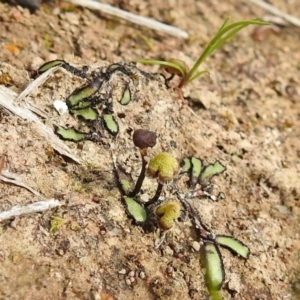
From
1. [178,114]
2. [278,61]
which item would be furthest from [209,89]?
[278,61]

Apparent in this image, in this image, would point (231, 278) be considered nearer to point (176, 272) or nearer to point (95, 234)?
point (176, 272)

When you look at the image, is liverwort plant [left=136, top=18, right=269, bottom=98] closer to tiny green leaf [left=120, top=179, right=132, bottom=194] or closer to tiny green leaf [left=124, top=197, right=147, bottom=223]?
tiny green leaf [left=120, top=179, right=132, bottom=194]

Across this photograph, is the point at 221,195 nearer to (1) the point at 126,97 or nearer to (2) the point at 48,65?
(1) the point at 126,97

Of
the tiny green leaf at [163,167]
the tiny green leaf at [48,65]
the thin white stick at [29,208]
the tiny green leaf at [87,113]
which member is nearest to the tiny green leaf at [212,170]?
the tiny green leaf at [163,167]

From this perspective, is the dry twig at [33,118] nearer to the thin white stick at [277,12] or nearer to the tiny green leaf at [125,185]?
the tiny green leaf at [125,185]

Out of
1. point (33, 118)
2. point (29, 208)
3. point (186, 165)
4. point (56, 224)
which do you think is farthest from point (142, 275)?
point (33, 118)
